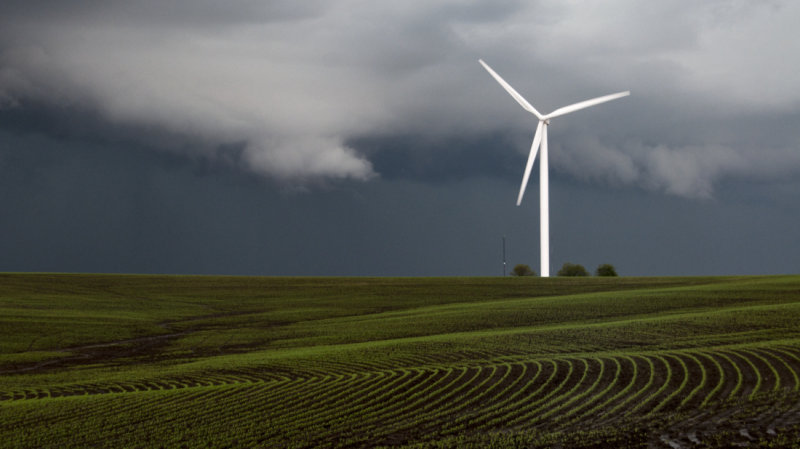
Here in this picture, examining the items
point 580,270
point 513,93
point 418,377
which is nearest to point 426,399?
point 418,377

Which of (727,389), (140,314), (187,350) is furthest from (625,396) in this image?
(140,314)

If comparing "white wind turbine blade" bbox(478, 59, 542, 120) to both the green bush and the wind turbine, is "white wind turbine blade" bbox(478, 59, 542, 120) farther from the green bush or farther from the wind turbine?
the green bush

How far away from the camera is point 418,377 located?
2711 cm

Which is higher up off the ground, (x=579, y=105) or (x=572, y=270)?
(x=579, y=105)

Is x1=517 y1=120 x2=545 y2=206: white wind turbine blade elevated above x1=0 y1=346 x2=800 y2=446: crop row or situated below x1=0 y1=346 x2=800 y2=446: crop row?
above

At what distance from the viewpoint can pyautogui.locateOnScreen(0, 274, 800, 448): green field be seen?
770 inches

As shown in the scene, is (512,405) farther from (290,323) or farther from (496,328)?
(290,323)

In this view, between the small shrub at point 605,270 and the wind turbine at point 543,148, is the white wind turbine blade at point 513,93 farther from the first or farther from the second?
the small shrub at point 605,270

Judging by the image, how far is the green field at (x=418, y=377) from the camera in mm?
19562

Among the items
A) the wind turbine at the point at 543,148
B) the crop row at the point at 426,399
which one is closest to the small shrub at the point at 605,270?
the wind turbine at the point at 543,148

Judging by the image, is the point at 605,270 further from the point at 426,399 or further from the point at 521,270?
the point at 426,399

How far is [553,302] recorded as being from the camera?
204 feet

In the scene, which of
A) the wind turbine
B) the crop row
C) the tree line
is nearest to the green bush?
the tree line

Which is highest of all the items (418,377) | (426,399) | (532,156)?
(532,156)
